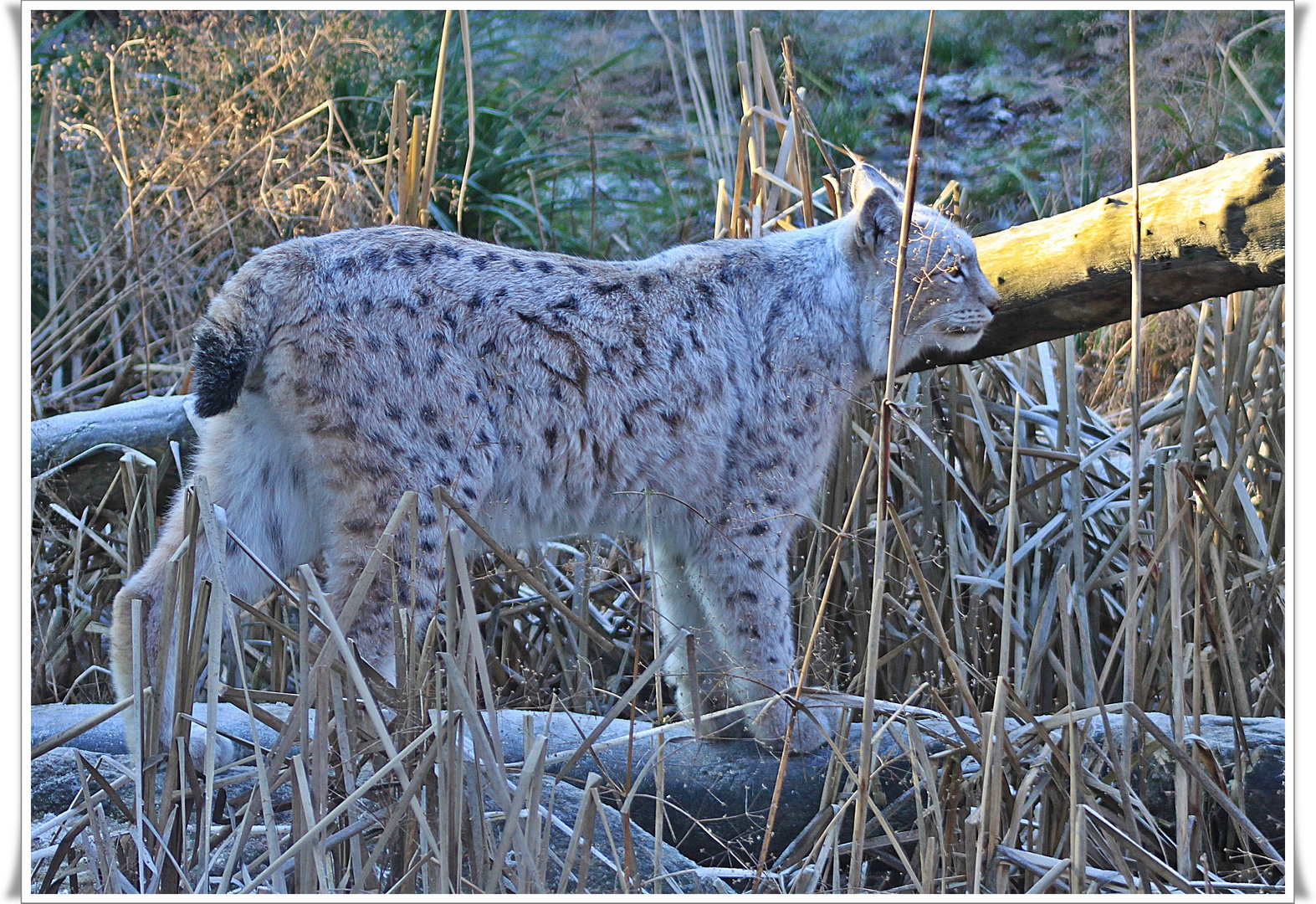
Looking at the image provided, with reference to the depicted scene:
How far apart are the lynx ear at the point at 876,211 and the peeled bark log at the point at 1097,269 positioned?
1.32 feet

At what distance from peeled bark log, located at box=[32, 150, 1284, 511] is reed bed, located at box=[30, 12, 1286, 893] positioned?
0.17 metres

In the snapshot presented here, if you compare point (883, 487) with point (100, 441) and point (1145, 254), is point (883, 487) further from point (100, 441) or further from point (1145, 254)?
point (100, 441)

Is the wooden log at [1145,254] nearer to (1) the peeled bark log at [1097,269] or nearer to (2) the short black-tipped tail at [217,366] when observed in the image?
(1) the peeled bark log at [1097,269]

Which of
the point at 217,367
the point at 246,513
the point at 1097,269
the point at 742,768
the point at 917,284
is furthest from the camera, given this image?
the point at 917,284

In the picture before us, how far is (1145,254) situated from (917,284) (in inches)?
27.0

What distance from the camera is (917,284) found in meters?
3.71

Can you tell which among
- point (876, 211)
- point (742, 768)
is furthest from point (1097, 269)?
point (742, 768)

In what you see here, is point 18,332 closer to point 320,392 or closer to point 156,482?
point 320,392

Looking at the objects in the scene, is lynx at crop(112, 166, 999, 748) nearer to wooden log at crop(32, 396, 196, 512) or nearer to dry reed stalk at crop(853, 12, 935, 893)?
wooden log at crop(32, 396, 196, 512)

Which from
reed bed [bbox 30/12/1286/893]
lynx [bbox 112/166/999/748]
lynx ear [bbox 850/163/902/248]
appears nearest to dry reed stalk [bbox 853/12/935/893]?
reed bed [bbox 30/12/1286/893]

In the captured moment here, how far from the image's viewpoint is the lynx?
10.1 feet

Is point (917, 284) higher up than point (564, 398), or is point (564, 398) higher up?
point (917, 284)

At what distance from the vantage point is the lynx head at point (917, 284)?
361cm

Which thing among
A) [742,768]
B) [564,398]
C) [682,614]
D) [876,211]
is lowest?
[742,768]
